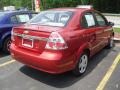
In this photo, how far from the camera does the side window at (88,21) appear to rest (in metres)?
5.87

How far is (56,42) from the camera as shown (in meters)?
4.86

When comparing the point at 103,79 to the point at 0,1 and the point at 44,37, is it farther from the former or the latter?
the point at 0,1

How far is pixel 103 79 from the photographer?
220 inches

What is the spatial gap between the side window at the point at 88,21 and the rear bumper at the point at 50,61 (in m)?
1.08

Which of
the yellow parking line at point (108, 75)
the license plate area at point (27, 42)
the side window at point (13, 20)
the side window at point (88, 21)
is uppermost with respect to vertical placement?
the side window at point (88, 21)

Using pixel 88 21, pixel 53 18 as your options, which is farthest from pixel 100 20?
pixel 53 18

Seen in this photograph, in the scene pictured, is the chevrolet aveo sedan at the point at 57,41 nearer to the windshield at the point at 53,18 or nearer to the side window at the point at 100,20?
the windshield at the point at 53,18

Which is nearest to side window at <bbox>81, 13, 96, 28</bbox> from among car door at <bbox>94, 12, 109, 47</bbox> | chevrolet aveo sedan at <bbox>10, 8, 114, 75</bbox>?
chevrolet aveo sedan at <bbox>10, 8, 114, 75</bbox>

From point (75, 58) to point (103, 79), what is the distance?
2.98 ft

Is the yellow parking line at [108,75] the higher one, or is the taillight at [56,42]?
the taillight at [56,42]

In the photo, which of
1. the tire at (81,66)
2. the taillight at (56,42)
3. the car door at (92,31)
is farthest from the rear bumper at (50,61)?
the car door at (92,31)

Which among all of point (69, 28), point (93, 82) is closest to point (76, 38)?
point (69, 28)

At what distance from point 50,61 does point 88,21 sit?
1.90 m

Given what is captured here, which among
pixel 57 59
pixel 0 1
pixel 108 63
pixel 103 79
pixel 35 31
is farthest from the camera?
pixel 0 1
